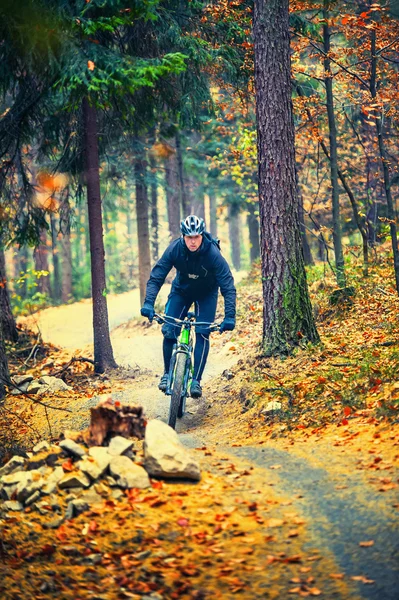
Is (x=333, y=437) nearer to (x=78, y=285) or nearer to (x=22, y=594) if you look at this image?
(x=22, y=594)

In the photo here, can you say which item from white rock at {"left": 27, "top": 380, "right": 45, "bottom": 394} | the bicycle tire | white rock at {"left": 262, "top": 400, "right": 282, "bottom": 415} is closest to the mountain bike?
the bicycle tire

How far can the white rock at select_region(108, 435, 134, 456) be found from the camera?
18.1 feet

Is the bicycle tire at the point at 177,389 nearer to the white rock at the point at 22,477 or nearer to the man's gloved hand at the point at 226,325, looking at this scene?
the man's gloved hand at the point at 226,325

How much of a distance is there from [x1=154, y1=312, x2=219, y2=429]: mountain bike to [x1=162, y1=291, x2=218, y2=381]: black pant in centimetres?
22

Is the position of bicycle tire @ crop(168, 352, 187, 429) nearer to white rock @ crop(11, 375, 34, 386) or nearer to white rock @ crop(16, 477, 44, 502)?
white rock @ crop(16, 477, 44, 502)

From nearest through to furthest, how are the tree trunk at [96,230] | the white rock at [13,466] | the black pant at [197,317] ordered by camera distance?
the white rock at [13,466]
the black pant at [197,317]
the tree trunk at [96,230]

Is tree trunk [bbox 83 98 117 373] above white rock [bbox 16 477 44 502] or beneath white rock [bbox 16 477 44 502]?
above

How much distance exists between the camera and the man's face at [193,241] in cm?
791

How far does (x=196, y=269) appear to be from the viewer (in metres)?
8.38

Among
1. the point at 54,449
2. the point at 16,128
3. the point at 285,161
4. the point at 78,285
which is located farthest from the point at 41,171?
the point at 78,285

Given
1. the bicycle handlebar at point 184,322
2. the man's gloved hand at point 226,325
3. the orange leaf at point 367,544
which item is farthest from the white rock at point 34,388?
the orange leaf at point 367,544

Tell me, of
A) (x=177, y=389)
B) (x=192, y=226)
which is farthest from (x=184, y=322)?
(x=192, y=226)

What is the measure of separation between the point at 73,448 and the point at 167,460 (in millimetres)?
888

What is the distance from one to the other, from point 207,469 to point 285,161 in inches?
202
